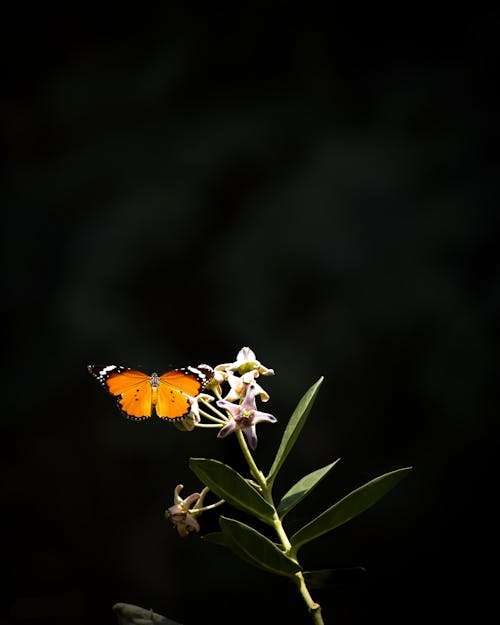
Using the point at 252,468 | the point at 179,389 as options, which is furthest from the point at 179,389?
the point at 252,468

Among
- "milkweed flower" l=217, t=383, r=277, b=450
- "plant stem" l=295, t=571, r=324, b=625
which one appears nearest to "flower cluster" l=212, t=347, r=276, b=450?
"milkweed flower" l=217, t=383, r=277, b=450

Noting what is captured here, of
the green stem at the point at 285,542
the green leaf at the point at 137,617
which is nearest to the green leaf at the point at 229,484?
the green stem at the point at 285,542

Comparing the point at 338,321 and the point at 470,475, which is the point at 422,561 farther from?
the point at 338,321

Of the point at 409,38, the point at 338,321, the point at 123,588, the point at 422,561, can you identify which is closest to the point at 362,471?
the point at 422,561

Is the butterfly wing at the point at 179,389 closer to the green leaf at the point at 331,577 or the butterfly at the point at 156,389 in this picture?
the butterfly at the point at 156,389

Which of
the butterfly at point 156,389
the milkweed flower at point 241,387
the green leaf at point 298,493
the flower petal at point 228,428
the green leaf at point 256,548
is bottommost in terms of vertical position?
the green leaf at point 256,548

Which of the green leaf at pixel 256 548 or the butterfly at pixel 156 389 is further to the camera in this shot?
the butterfly at pixel 156 389

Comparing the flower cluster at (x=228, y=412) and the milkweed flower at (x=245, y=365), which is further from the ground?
the milkweed flower at (x=245, y=365)
